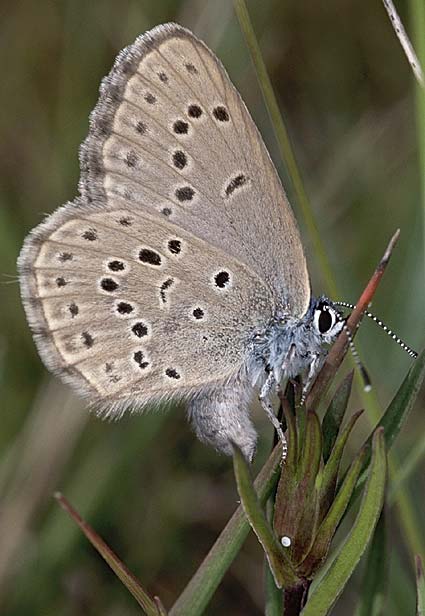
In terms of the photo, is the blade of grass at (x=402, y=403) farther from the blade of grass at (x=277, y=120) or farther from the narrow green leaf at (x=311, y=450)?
the blade of grass at (x=277, y=120)

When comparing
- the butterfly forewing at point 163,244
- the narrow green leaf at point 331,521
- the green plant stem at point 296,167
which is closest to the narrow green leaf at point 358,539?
the narrow green leaf at point 331,521

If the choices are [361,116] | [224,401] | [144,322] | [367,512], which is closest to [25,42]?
[361,116]

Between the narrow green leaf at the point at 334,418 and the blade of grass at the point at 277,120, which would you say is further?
the blade of grass at the point at 277,120

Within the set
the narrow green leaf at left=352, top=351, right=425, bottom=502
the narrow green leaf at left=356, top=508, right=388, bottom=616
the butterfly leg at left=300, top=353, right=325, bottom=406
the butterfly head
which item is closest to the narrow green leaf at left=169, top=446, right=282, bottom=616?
the narrow green leaf at left=352, top=351, right=425, bottom=502

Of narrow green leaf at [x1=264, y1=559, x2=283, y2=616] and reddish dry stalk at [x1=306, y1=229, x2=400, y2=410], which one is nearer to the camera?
reddish dry stalk at [x1=306, y1=229, x2=400, y2=410]

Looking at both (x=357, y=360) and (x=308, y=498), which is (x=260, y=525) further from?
(x=357, y=360)

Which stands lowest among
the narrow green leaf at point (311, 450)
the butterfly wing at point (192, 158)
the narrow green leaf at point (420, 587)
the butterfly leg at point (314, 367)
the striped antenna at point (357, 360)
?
the narrow green leaf at point (420, 587)

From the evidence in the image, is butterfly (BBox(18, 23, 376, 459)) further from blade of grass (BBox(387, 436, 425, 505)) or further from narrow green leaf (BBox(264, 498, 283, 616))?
narrow green leaf (BBox(264, 498, 283, 616))
